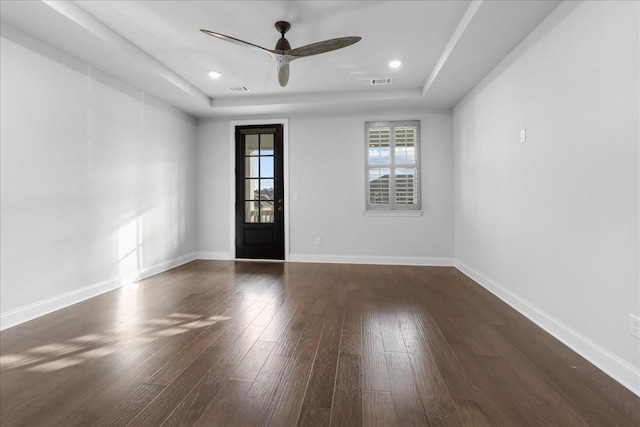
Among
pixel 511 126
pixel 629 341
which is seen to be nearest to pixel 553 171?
pixel 511 126

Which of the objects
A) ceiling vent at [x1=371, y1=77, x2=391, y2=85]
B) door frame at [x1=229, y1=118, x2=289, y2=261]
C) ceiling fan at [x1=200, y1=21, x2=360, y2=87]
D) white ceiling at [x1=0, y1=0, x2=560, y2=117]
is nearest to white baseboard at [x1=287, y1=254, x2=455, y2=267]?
door frame at [x1=229, y1=118, x2=289, y2=261]

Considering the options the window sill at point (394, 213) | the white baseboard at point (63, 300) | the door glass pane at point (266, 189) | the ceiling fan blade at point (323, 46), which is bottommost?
the white baseboard at point (63, 300)

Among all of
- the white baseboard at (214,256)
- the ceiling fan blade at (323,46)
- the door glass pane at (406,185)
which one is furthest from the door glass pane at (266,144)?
the ceiling fan blade at (323,46)

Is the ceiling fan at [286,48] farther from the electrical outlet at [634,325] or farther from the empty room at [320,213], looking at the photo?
the electrical outlet at [634,325]

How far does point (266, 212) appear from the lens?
17.6ft

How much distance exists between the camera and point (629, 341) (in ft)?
5.43

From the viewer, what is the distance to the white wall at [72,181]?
2553 mm

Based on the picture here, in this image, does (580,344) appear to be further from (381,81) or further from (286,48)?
(381,81)

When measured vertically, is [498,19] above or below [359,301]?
above

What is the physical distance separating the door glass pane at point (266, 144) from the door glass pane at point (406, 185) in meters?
2.17

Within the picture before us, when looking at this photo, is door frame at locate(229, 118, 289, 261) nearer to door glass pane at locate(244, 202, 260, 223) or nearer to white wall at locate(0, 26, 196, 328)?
door glass pane at locate(244, 202, 260, 223)

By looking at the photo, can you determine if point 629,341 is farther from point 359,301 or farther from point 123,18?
point 123,18

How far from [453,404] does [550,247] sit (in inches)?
62.2

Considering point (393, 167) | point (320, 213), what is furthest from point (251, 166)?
point (393, 167)
